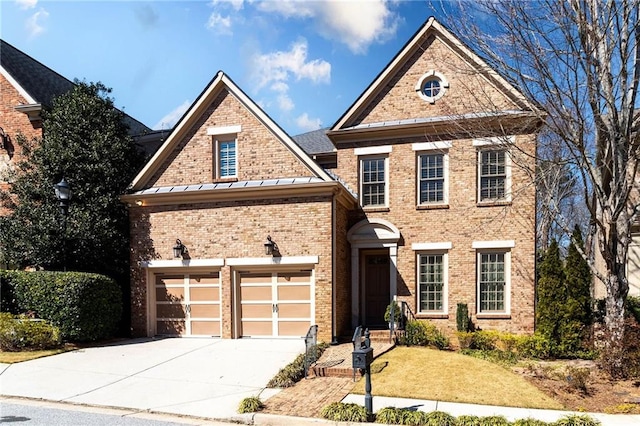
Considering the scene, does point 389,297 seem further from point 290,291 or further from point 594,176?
point 594,176

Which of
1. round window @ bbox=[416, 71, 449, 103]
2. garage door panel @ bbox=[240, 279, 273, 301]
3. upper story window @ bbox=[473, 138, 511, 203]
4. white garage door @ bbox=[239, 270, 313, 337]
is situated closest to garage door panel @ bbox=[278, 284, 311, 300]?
white garage door @ bbox=[239, 270, 313, 337]

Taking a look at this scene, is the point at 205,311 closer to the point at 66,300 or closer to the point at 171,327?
the point at 171,327

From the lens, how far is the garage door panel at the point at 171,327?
14.4 meters

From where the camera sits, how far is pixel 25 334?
1209 centimetres

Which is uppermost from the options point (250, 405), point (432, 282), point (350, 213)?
point (350, 213)

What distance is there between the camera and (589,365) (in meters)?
10.9

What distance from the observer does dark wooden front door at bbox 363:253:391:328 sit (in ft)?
50.4

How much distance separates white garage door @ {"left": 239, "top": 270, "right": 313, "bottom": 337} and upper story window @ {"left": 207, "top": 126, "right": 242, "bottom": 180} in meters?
3.46

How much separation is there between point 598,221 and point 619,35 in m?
4.14

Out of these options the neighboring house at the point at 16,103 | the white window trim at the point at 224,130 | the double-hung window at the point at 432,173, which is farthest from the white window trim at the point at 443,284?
the neighboring house at the point at 16,103

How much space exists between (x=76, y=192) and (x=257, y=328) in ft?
26.5

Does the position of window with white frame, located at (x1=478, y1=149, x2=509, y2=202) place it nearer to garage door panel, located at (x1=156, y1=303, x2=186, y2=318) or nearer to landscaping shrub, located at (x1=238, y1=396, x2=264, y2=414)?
landscaping shrub, located at (x1=238, y1=396, x2=264, y2=414)

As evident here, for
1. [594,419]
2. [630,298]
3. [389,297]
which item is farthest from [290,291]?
[630,298]

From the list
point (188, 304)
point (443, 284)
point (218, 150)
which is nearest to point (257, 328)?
point (188, 304)
